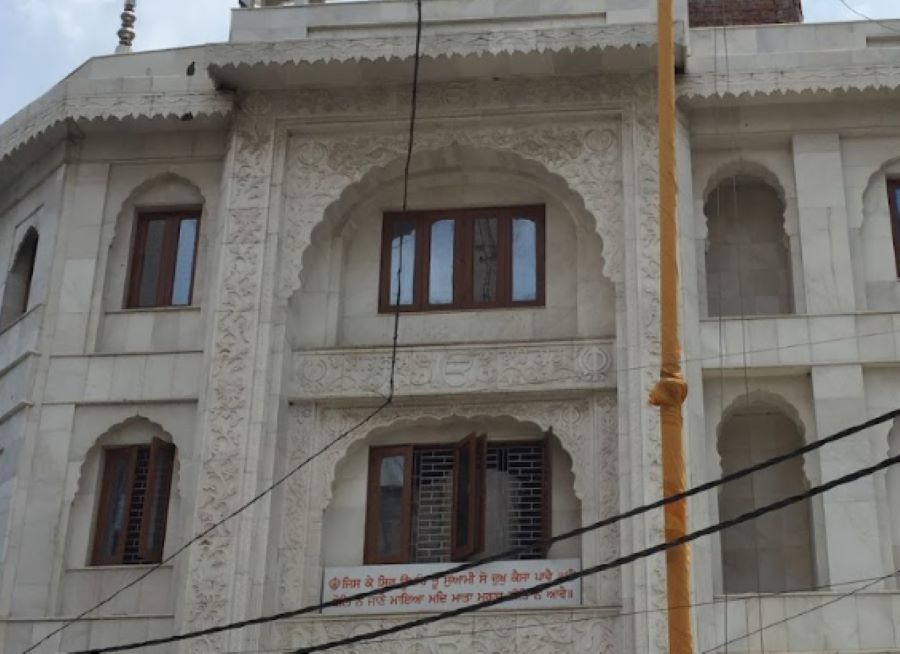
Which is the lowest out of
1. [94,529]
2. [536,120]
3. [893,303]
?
[94,529]

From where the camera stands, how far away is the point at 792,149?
50.0 feet

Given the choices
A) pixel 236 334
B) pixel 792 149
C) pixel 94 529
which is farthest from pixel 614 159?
pixel 94 529

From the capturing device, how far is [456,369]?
1473cm

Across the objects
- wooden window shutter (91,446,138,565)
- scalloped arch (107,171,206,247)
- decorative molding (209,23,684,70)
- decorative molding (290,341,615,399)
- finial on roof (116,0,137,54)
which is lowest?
wooden window shutter (91,446,138,565)

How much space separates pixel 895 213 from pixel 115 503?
8.71 metres

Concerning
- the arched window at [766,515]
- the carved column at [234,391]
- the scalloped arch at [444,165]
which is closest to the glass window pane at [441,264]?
the scalloped arch at [444,165]

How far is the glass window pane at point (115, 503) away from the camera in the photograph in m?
14.7

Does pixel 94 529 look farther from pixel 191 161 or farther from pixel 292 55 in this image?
pixel 292 55

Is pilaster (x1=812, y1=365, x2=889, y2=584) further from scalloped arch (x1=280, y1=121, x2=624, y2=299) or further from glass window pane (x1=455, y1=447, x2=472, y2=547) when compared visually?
glass window pane (x1=455, y1=447, x2=472, y2=547)

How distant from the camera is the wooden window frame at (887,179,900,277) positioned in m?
14.9

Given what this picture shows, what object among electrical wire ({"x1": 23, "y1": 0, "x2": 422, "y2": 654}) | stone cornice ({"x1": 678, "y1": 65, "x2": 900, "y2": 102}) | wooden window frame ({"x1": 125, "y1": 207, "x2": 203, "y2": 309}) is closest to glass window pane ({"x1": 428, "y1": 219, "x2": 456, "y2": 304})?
electrical wire ({"x1": 23, "y1": 0, "x2": 422, "y2": 654})

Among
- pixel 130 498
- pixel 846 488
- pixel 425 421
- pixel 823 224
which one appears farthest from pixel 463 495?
pixel 823 224

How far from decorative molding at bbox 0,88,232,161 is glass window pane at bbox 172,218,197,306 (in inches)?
49.2

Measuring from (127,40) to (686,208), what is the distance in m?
7.39
